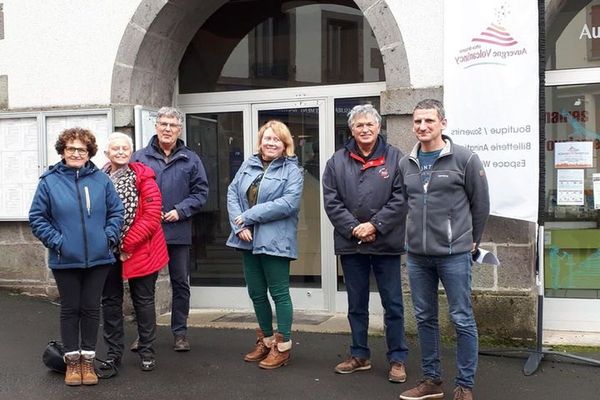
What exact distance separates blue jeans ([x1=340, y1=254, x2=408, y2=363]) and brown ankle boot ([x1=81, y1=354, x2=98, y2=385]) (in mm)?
1808

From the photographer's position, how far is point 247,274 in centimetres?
524

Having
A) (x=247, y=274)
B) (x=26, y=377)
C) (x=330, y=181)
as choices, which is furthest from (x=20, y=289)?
(x=330, y=181)

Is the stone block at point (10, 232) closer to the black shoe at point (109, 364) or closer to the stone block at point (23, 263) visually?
the stone block at point (23, 263)

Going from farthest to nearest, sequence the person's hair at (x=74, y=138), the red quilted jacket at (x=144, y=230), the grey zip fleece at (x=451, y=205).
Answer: the red quilted jacket at (x=144, y=230) < the person's hair at (x=74, y=138) < the grey zip fleece at (x=451, y=205)

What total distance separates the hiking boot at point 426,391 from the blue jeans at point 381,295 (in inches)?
16.0

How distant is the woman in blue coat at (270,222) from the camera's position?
16.5 feet

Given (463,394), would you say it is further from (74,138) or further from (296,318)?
(74,138)

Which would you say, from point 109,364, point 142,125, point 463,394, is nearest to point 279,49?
point 142,125

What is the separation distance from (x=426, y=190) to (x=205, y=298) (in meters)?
3.76

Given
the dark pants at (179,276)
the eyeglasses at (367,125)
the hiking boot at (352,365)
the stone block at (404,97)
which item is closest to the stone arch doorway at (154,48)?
the stone block at (404,97)

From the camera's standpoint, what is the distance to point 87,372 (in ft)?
16.0

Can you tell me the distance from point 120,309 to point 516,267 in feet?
10.2

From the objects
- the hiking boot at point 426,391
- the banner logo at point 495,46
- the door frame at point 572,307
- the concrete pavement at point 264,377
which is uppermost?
the banner logo at point 495,46

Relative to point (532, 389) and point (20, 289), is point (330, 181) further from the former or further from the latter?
point (20, 289)
